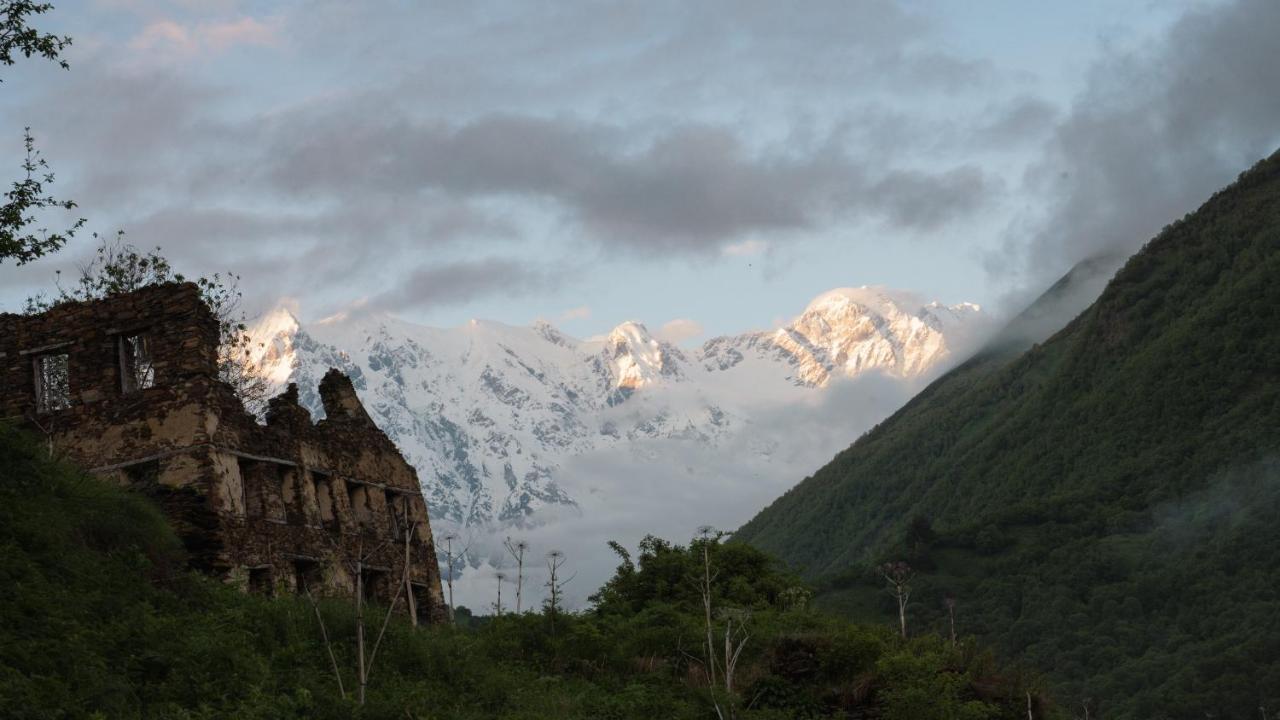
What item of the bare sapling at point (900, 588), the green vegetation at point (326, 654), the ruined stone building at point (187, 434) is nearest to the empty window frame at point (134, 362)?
the ruined stone building at point (187, 434)

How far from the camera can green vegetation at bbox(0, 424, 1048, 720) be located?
2622cm

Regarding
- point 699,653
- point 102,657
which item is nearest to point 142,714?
point 102,657

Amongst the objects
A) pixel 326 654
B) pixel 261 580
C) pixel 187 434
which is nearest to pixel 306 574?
pixel 261 580

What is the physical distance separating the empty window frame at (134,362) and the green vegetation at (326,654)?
5318 mm

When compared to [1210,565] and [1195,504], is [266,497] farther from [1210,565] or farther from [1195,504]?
[1195,504]

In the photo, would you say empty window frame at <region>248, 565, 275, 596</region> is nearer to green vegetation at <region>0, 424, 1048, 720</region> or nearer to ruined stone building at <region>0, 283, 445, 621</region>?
ruined stone building at <region>0, 283, 445, 621</region>

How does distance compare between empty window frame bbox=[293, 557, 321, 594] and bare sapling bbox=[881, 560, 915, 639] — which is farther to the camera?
bare sapling bbox=[881, 560, 915, 639]

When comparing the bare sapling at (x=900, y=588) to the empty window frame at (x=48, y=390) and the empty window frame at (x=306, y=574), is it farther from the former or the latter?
the empty window frame at (x=48, y=390)

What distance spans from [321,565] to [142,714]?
14852mm

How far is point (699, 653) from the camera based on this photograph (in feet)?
134

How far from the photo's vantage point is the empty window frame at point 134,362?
38.2 meters

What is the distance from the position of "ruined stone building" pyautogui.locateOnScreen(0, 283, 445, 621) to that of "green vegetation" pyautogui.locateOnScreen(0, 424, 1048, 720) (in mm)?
2735

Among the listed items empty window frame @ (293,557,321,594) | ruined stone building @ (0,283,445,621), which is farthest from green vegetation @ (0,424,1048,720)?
empty window frame @ (293,557,321,594)

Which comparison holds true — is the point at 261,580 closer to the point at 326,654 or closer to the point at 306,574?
the point at 306,574
